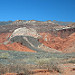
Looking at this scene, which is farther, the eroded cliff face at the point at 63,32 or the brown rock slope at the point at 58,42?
the eroded cliff face at the point at 63,32

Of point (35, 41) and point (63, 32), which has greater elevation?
point (63, 32)

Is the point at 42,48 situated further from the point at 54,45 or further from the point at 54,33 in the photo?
the point at 54,33

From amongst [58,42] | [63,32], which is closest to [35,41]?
[58,42]

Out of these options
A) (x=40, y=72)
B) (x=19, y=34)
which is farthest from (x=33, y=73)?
(x=19, y=34)

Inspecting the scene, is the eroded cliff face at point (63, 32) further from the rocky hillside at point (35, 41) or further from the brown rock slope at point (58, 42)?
the brown rock slope at point (58, 42)

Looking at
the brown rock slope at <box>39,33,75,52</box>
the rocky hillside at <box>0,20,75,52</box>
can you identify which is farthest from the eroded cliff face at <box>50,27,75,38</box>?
the brown rock slope at <box>39,33,75,52</box>

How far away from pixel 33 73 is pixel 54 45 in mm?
22375

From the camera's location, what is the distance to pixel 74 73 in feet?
18.8

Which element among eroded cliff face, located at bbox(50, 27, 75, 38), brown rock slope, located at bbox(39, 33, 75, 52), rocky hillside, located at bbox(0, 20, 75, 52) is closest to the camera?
rocky hillside, located at bbox(0, 20, 75, 52)

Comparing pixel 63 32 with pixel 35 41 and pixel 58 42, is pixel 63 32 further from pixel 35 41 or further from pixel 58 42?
pixel 35 41

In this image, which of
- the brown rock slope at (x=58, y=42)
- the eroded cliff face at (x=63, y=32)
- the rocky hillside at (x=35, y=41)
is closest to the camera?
the rocky hillside at (x=35, y=41)

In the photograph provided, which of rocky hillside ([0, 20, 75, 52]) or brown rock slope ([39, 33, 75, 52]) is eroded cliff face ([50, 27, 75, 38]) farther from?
brown rock slope ([39, 33, 75, 52])

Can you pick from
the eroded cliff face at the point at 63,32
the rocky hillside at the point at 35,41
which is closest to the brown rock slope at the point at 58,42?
the rocky hillside at the point at 35,41

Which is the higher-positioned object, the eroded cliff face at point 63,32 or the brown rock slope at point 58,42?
the eroded cliff face at point 63,32
